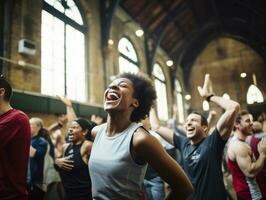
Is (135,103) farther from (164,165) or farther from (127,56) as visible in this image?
(127,56)

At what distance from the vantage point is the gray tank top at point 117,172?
1.31 m

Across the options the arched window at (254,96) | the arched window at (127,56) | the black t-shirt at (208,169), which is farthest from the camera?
the arched window at (254,96)

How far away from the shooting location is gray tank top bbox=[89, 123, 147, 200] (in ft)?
A: 4.31

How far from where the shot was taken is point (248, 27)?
15125 millimetres

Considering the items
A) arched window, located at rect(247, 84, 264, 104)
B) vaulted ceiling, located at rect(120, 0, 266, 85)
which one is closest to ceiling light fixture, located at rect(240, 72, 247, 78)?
arched window, located at rect(247, 84, 264, 104)

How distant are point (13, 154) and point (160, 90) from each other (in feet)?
43.1

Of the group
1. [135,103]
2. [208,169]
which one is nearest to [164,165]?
[135,103]

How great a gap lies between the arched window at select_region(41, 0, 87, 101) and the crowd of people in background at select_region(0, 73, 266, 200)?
3678mm

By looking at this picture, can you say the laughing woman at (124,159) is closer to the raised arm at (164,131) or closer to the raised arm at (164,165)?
the raised arm at (164,165)

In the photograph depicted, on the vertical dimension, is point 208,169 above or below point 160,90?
below

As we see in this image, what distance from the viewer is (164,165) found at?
1.28 metres

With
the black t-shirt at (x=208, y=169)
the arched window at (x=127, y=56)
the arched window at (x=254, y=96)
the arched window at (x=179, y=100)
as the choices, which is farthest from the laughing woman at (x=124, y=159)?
the arched window at (x=254, y=96)

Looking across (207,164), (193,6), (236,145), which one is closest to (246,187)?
(236,145)

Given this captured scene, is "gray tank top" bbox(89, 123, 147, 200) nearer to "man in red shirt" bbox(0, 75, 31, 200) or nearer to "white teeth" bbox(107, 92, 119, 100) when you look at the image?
"white teeth" bbox(107, 92, 119, 100)
